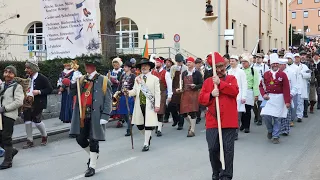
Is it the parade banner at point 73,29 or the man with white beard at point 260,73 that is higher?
the parade banner at point 73,29

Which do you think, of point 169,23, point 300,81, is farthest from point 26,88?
point 169,23

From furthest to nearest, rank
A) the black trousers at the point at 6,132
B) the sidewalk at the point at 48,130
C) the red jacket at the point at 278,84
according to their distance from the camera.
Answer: the sidewalk at the point at 48,130 < the red jacket at the point at 278,84 < the black trousers at the point at 6,132

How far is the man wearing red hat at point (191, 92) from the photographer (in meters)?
10.9

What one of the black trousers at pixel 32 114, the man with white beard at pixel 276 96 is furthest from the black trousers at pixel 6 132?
the man with white beard at pixel 276 96

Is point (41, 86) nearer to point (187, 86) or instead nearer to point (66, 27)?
point (66, 27)

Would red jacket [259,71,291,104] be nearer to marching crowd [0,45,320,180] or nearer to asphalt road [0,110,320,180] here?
marching crowd [0,45,320,180]

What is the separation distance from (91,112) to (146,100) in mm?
2109

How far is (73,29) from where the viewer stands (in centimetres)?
1201

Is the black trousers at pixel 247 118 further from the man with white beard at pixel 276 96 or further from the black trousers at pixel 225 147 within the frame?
the black trousers at pixel 225 147

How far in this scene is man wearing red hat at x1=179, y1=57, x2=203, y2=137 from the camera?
10945 millimetres

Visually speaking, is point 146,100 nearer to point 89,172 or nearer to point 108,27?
point 89,172

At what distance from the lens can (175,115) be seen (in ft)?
41.5

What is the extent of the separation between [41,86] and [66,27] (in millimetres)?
2800

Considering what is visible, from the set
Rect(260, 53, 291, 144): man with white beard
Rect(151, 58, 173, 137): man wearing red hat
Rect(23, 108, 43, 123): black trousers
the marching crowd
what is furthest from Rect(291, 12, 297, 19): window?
Rect(23, 108, 43, 123): black trousers
